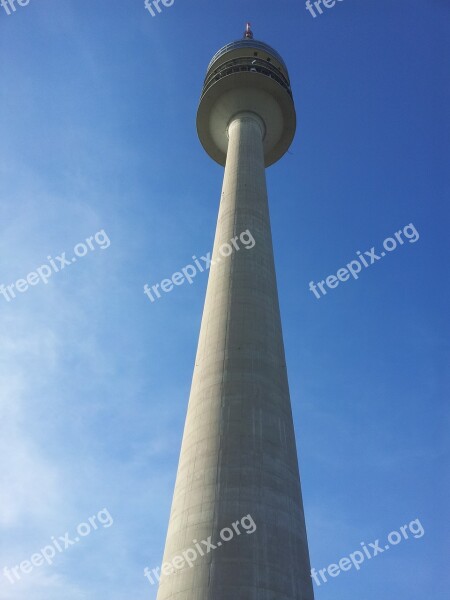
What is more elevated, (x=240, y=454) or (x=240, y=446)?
(x=240, y=446)

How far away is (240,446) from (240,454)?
0.96ft

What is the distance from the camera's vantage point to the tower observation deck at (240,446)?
14.2 metres

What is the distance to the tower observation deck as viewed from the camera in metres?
14.2

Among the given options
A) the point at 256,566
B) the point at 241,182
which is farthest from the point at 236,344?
the point at 241,182

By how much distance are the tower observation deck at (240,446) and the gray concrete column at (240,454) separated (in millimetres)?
32

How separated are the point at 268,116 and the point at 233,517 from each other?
27.6 meters

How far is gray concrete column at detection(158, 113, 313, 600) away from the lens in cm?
1414

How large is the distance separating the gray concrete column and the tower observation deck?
1.3 inches

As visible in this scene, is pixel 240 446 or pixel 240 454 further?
pixel 240 446

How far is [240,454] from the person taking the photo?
16.3 metres

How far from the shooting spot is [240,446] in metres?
16.5

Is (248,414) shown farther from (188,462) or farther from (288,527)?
(288,527)

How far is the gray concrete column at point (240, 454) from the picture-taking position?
557 inches

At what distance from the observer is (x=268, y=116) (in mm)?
34719
